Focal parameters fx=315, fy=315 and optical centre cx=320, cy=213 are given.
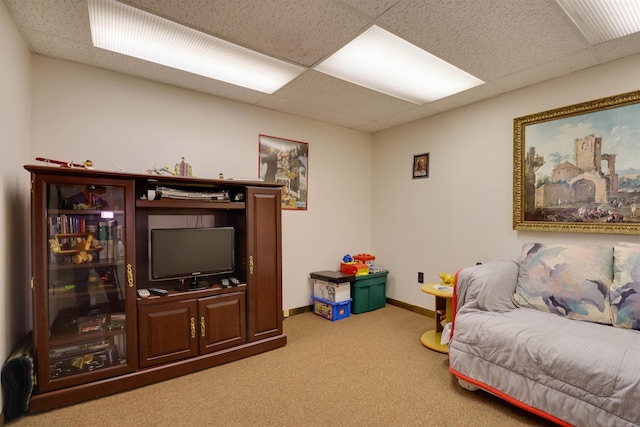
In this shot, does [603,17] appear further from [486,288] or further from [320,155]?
[320,155]

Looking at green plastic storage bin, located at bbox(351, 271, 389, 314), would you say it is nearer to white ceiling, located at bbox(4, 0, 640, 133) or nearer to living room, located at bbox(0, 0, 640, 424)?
living room, located at bbox(0, 0, 640, 424)

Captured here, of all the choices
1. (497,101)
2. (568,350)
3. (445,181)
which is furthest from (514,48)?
(568,350)

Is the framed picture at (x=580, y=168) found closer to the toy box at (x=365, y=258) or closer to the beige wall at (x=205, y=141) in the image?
the toy box at (x=365, y=258)

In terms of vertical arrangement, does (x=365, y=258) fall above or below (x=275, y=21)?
below

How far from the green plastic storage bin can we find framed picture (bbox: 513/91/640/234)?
1776 mm

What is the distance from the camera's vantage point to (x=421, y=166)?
12.9 feet

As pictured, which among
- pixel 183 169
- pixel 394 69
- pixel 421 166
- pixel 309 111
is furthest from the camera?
pixel 421 166

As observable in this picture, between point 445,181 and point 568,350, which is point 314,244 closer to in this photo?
point 445,181

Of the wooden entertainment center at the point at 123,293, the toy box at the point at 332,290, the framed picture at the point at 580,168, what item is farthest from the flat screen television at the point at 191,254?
the framed picture at the point at 580,168

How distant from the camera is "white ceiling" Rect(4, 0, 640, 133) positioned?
1855mm

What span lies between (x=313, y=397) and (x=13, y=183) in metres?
2.44

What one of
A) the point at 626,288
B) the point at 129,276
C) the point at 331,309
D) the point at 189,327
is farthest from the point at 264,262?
the point at 626,288

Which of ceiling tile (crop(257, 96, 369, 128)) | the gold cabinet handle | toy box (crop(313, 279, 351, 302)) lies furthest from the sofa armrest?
the gold cabinet handle

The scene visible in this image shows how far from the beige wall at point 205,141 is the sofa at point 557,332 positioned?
1995 mm
